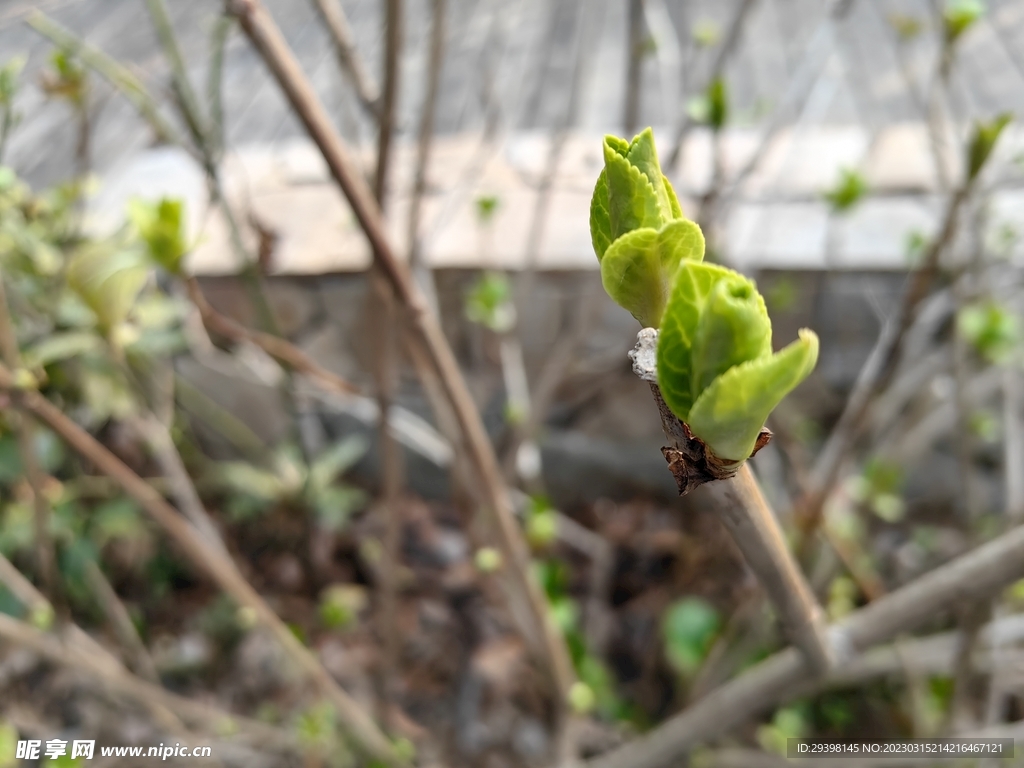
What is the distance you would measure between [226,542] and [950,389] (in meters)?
1.29

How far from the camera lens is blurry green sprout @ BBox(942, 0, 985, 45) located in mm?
547

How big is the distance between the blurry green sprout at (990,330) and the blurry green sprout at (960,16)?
0.30m

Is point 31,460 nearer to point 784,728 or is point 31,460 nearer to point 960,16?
point 960,16

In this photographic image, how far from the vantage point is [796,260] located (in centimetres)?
105

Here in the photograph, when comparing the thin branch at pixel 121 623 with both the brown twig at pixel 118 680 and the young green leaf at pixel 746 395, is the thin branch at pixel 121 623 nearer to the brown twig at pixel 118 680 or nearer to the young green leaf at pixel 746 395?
the brown twig at pixel 118 680

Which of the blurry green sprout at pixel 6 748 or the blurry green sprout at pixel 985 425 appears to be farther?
Answer: the blurry green sprout at pixel 985 425

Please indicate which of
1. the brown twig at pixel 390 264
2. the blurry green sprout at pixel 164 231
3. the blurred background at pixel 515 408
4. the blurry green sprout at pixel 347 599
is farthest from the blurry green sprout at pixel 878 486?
the blurry green sprout at pixel 164 231

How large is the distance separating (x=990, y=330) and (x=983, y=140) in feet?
1.15

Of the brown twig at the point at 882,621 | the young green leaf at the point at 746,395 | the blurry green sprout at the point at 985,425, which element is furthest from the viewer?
the blurry green sprout at the point at 985,425

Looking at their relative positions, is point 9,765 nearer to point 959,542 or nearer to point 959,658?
point 959,658

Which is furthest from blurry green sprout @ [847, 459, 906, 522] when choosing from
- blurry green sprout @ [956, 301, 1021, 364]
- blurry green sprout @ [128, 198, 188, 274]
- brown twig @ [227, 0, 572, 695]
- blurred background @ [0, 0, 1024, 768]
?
blurry green sprout @ [128, 198, 188, 274]

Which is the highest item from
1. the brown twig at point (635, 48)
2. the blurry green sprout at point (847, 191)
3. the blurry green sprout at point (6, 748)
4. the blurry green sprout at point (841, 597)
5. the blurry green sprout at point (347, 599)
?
the brown twig at point (635, 48)

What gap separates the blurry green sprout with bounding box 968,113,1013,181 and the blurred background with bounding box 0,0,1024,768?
0.15 meters

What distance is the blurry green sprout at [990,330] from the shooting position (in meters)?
0.77
